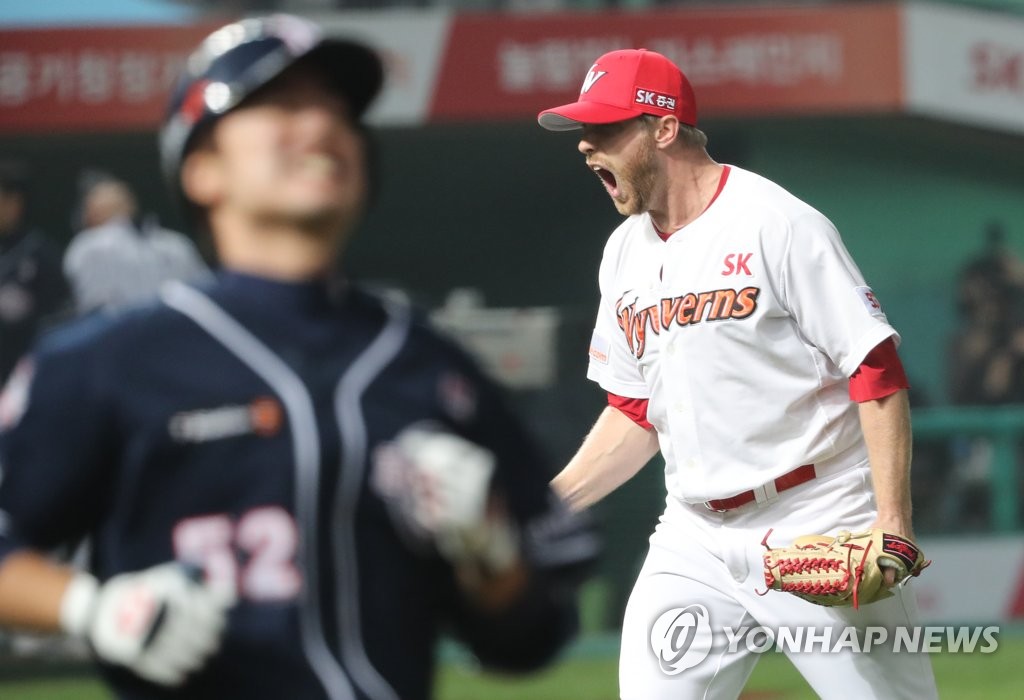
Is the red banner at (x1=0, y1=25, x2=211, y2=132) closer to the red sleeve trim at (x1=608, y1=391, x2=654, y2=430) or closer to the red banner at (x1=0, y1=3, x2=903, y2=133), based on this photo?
the red banner at (x1=0, y1=3, x2=903, y2=133)

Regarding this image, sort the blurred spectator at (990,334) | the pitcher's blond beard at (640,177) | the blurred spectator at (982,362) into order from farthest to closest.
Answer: the blurred spectator at (990,334), the blurred spectator at (982,362), the pitcher's blond beard at (640,177)

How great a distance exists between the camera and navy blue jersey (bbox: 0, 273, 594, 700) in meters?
2.07

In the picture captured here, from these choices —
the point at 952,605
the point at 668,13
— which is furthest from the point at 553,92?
the point at 952,605

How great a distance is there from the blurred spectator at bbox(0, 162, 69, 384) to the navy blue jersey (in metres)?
8.17

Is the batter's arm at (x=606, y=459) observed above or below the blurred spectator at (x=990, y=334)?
above

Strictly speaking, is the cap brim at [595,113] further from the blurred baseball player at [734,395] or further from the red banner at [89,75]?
the red banner at [89,75]

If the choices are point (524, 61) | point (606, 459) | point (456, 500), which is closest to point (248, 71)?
point (456, 500)

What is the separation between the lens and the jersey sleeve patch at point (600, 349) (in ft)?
14.6

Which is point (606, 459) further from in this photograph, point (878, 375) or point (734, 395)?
point (878, 375)

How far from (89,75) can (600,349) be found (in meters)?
8.19

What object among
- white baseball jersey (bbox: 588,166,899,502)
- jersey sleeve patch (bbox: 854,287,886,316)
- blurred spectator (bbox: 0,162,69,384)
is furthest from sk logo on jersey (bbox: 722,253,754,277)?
blurred spectator (bbox: 0,162,69,384)

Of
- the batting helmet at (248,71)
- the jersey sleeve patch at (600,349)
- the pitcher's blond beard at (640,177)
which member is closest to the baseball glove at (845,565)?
the jersey sleeve patch at (600,349)

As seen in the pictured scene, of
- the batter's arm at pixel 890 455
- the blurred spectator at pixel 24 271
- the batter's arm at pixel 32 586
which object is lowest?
the blurred spectator at pixel 24 271

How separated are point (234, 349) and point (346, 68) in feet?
1.30
